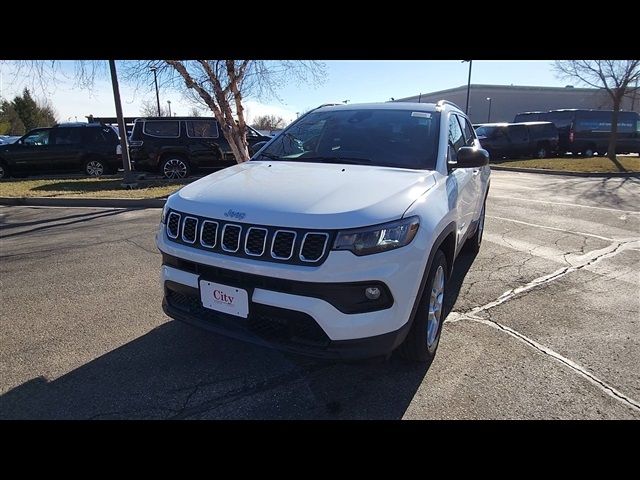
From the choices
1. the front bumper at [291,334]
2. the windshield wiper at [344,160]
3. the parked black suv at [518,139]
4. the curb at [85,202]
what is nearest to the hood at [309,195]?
the windshield wiper at [344,160]

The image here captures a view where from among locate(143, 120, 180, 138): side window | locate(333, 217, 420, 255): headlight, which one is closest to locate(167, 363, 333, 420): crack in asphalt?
locate(333, 217, 420, 255): headlight

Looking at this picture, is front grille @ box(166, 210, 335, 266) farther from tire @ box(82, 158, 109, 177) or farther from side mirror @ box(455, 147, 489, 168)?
tire @ box(82, 158, 109, 177)

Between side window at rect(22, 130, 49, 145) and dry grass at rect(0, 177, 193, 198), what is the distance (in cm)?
134

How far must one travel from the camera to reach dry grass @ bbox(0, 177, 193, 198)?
32.7 ft

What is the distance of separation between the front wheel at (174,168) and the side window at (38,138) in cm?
470

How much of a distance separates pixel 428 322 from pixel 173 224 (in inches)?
72.3

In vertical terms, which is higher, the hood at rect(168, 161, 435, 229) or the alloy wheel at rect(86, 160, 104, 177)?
the hood at rect(168, 161, 435, 229)

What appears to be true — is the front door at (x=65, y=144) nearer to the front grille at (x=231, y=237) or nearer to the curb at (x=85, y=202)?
the curb at (x=85, y=202)

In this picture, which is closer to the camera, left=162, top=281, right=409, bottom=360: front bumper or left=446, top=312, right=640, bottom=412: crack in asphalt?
left=162, top=281, right=409, bottom=360: front bumper

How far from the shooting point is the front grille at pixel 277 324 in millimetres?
2273
